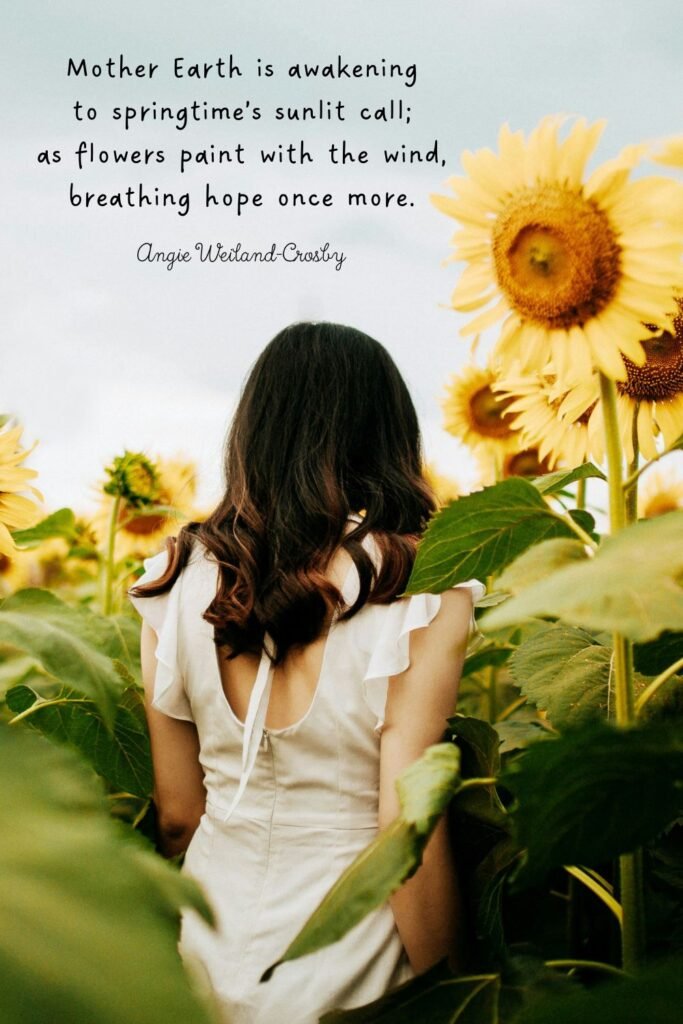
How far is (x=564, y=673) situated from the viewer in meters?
0.99

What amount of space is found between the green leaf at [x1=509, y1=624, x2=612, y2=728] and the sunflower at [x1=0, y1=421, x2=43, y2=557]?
2.36 feet

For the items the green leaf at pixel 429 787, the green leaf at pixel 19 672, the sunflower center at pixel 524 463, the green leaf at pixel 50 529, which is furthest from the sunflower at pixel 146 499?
the green leaf at pixel 429 787

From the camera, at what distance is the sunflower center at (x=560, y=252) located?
0.76 meters

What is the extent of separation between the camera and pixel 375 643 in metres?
1.25

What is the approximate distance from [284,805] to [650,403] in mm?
736

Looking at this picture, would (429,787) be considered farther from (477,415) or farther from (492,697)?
(477,415)

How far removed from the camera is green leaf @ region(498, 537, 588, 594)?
1.99 ft

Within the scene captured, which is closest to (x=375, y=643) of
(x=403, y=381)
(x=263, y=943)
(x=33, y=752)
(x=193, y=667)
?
(x=193, y=667)

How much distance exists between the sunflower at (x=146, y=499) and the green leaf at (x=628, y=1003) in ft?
6.13

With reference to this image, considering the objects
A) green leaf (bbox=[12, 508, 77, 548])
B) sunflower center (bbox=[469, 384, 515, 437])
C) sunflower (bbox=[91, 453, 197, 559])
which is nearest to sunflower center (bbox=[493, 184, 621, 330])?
green leaf (bbox=[12, 508, 77, 548])

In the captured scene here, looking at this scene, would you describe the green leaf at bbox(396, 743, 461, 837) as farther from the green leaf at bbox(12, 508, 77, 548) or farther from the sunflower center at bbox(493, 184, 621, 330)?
the green leaf at bbox(12, 508, 77, 548)

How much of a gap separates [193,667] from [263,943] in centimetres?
39

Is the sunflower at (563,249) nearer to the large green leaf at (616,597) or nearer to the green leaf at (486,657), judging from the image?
the large green leaf at (616,597)

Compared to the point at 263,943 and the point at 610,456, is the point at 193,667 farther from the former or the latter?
the point at 610,456
